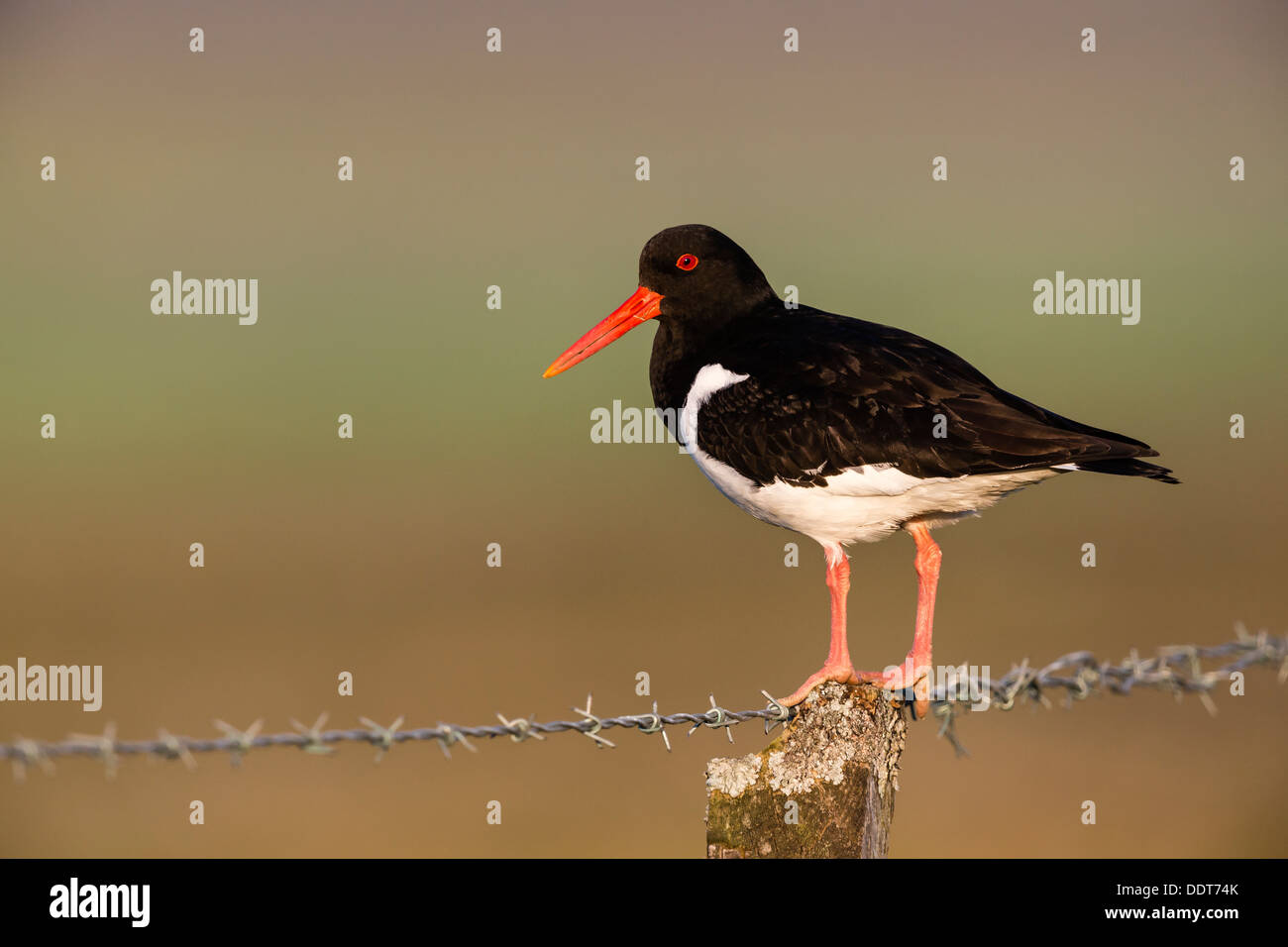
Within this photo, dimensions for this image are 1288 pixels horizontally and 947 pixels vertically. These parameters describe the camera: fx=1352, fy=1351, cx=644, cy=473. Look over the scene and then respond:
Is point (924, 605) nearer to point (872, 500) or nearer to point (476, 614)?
point (872, 500)

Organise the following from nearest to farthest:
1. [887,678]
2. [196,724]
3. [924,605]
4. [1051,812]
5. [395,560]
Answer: [887,678] → [924,605] → [1051,812] → [196,724] → [395,560]

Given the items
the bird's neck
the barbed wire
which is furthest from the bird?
the barbed wire

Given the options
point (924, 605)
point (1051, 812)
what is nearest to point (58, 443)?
point (1051, 812)

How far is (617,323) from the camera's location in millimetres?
8062

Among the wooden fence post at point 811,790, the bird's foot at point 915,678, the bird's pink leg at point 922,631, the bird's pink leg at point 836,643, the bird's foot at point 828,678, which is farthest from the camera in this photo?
the bird's pink leg at point 836,643

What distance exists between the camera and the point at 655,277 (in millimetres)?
7836

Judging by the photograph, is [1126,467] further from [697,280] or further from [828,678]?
[697,280]

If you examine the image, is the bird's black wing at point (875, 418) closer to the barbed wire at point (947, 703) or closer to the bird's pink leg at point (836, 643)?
the bird's pink leg at point (836, 643)

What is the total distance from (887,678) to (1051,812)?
6792mm

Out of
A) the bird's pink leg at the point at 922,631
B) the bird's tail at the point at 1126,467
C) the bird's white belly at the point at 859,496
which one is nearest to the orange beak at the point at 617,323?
the bird's white belly at the point at 859,496

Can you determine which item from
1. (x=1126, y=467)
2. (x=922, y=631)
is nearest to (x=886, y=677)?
(x=922, y=631)

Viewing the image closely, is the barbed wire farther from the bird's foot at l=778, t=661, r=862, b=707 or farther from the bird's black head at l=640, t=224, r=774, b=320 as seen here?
the bird's black head at l=640, t=224, r=774, b=320

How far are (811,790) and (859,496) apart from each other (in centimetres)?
233

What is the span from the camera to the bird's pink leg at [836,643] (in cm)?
593
